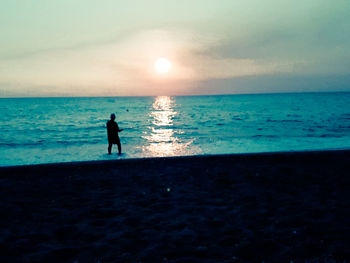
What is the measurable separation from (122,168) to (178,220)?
16.2ft

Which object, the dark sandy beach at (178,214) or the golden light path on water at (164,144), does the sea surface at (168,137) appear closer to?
the golden light path on water at (164,144)

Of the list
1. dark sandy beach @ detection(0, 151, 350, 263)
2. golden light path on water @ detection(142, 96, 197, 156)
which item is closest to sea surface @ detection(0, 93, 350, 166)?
golden light path on water @ detection(142, 96, 197, 156)

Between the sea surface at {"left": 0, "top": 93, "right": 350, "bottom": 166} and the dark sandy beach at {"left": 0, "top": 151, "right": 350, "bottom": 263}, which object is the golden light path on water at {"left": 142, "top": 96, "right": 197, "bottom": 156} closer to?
the sea surface at {"left": 0, "top": 93, "right": 350, "bottom": 166}

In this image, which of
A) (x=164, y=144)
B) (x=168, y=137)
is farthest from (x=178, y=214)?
(x=168, y=137)

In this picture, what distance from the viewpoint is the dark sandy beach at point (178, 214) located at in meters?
3.83

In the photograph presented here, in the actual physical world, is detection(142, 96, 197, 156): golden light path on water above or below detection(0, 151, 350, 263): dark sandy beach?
below

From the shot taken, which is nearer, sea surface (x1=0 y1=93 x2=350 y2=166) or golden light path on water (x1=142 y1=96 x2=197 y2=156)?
golden light path on water (x1=142 y1=96 x2=197 y2=156)

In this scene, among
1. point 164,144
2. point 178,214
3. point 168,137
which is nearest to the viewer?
point 178,214

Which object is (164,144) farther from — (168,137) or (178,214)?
(178,214)

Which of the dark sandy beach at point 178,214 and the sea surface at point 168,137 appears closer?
the dark sandy beach at point 178,214

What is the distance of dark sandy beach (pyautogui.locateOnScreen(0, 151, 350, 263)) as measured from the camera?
383 centimetres

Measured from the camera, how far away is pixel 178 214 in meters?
5.21

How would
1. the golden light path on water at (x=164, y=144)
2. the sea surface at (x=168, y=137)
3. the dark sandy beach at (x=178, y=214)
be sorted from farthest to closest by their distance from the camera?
the sea surface at (x=168, y=137)
the golden light path on water at (x=164, y=144)
the dark sandy beach at (x=178, y=214)

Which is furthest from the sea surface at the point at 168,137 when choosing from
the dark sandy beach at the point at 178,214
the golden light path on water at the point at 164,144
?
the dark sandy beach at the point at 178,214
